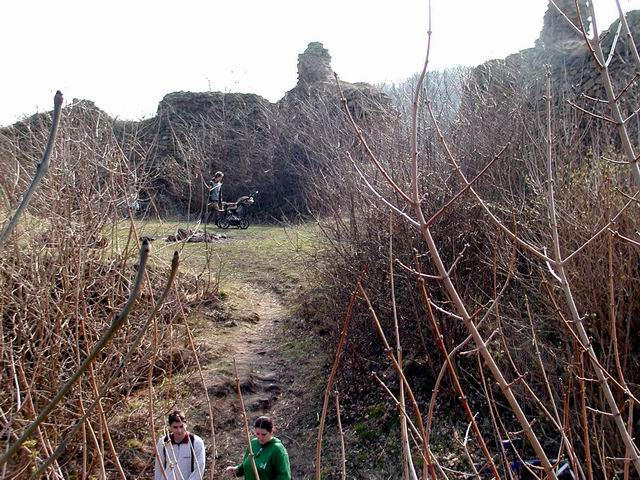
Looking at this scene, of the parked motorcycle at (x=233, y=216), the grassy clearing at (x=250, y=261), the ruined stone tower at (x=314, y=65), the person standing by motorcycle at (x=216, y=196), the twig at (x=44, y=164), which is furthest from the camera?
the ruined stone tower at (x=314, y=65)

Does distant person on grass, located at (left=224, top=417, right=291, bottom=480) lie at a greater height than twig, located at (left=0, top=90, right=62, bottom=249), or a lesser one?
lesser

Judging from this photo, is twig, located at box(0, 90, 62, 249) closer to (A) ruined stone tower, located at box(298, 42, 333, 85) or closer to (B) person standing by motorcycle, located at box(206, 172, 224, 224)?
(B) person standing by motorcycle, located at box(206, 172, 224, 224)

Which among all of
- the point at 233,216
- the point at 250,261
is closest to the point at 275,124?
the point at 233,216

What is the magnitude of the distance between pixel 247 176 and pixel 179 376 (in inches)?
481

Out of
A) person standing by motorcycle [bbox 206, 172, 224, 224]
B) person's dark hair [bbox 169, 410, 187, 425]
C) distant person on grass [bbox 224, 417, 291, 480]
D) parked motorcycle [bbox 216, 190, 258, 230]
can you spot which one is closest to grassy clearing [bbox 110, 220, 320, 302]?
person standing by motorcycle [bbox 206, 172, 224, 224]

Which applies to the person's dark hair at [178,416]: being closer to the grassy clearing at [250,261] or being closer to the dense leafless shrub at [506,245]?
the dense leafless shrub at [506,245]

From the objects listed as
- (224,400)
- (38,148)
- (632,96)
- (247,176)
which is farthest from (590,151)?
(247,176)

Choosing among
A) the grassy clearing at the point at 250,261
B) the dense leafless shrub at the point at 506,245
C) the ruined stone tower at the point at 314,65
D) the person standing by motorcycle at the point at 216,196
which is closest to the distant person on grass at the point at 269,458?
the dense leafless shrub at the point at 506,245

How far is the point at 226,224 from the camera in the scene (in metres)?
16.8

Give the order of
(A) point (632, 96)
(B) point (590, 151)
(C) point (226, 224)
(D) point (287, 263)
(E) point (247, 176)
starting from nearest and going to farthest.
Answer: (B) point (590, 151)
(A) point (632, 96)
(D) point (287, 263)
(C) point (226, 224)
(E) point (247, 176)

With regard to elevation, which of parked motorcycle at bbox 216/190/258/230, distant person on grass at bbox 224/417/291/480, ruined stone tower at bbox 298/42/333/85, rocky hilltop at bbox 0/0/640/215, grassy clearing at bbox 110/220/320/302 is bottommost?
distant person on grass at bbox 224/417/291/480

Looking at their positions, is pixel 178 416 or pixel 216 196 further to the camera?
pixel 216 196

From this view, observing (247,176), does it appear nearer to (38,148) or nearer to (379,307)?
(38,148)

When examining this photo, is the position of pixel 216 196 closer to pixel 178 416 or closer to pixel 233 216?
pixel 233 216
